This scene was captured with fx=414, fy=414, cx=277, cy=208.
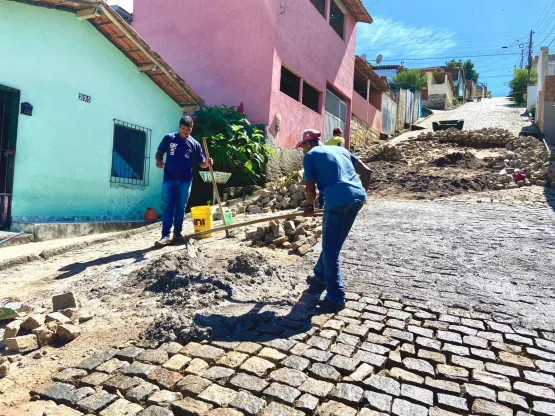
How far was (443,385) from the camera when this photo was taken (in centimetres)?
257

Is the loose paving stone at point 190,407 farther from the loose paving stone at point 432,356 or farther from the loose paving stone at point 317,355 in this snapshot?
the loose paving stone at point 432,356

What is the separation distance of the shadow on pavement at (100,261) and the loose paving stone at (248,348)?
2.60 m

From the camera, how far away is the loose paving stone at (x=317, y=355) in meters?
2.79

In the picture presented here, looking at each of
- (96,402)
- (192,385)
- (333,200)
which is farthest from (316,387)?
(333,200)

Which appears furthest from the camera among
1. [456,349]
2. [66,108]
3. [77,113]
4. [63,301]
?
[77,113]

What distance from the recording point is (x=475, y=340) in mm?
3143

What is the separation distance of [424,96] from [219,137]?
28357 mm

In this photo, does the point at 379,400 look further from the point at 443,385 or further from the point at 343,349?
the point at 343,349

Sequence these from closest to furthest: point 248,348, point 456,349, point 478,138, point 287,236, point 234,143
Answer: point 248,348 → point 456,349 → point 287,236 → point 234,143 → point 478,138

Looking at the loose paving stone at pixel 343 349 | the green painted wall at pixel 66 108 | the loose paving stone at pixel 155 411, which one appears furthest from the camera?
the green painted wall at pixel 66 108

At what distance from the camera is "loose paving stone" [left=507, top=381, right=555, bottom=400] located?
96.8 inches

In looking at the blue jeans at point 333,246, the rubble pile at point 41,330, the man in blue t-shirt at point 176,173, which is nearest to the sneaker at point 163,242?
the man in blue t-shirt at point 176,173

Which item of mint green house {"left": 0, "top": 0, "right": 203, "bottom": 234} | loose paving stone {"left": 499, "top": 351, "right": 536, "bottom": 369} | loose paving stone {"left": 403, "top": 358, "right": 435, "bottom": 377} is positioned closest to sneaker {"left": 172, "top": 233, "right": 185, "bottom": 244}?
mint green house {"left": 0, "top": 0, "right": 203, "bottom": 234}

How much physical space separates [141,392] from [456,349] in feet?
7.14
